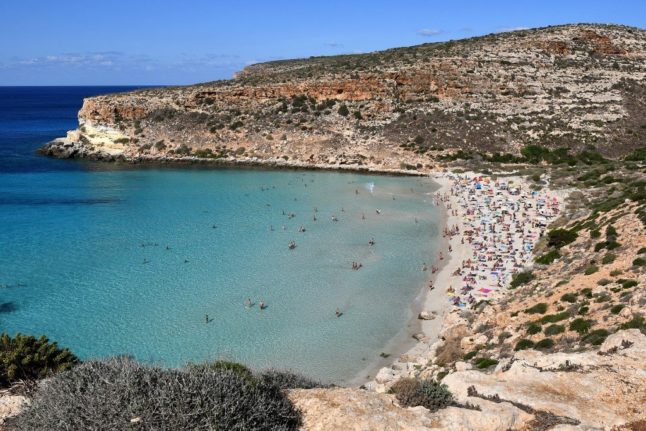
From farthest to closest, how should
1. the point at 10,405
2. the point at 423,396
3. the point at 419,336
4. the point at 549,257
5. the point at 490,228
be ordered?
the point at 490,228
the point at 549,257
the point at 419,336
the point at 10,405
the point at 423,396

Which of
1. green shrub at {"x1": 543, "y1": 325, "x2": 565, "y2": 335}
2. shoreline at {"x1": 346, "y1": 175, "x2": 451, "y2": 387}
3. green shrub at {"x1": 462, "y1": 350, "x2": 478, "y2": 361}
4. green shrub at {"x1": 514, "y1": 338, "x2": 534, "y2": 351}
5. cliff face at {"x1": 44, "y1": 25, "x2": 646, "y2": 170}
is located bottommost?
shoreline at {"x1": 346, "y1": 175, "x2": 451, "y2": 387}

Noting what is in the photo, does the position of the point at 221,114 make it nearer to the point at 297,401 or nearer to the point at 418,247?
the point at 418,247

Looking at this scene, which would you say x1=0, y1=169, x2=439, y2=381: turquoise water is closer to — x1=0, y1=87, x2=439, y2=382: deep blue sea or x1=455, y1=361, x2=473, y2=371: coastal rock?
x1=0, y1=87, x2=439, y2=382: deep blue sea

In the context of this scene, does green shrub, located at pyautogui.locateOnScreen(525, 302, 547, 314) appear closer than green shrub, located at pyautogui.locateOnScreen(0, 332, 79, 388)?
No

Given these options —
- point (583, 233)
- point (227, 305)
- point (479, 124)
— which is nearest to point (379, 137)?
point (479, 124)

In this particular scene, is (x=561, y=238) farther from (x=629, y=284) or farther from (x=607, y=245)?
(x=629, y=284)

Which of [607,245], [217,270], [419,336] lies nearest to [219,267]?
[217,270]

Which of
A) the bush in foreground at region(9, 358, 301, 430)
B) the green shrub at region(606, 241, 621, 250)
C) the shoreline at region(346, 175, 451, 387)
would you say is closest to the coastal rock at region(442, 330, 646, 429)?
the bush in foreground at region(9, 358, 301, 430)
